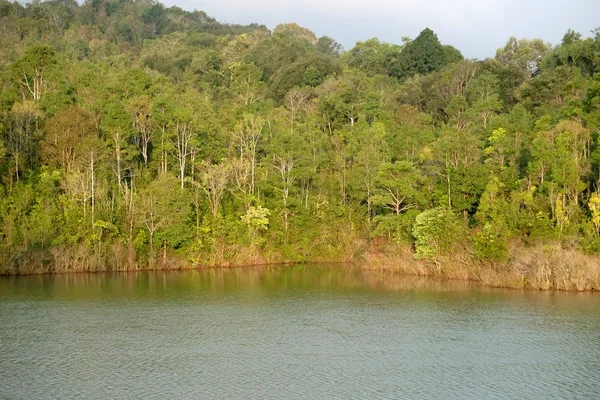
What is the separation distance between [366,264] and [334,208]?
17.8 ft

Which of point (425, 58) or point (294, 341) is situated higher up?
point (425, 58)

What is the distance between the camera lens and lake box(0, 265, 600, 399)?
19812 millimetres

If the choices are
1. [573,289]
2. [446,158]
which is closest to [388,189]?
[446,158]

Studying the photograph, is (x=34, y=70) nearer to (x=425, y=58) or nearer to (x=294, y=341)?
(x=294, y=341)

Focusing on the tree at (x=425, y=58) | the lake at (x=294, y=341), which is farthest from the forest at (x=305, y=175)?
the tree at (x=425, y=58)

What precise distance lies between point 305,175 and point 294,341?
78.0ft

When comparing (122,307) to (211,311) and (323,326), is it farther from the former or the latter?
(323,326)

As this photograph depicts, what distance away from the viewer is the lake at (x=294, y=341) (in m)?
19.8

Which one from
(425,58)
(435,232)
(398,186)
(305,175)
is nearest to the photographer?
(435,232)

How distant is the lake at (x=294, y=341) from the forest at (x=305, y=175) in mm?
3632

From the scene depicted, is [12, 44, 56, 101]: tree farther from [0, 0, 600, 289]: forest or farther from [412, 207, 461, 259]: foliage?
[412, 207, 461, 259]: foliage

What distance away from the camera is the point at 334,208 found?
4812cm

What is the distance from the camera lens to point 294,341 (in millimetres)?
25031

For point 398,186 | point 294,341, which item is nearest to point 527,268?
point 398,186
